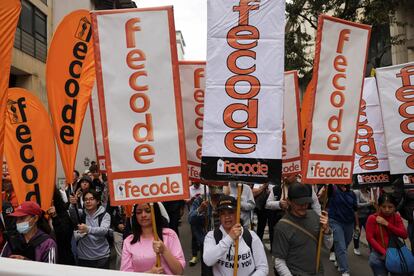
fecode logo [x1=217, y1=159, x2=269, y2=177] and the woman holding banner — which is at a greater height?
fecode logo [x1=217, y1=159, x2=269, y2=177]

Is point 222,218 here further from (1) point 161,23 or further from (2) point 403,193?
(2) point 403,193

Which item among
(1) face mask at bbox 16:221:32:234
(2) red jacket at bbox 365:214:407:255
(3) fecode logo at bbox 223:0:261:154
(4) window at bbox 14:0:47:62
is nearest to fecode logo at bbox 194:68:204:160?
(3) fecode logo at bbox 223:0:261:154

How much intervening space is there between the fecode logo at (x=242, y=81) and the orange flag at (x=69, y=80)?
2.50 meters

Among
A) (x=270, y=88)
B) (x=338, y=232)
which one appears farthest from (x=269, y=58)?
(x=338, y=232)

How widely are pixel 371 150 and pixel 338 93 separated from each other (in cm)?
180

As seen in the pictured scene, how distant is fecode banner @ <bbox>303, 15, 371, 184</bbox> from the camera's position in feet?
14.7

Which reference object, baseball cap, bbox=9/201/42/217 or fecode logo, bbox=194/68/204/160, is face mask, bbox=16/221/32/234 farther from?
fecode logo, bbox=194/68/204/160

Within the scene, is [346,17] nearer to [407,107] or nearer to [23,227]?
[407,107]

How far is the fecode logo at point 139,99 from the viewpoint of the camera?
12.4 ft

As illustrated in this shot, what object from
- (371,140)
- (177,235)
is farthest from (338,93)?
(177,235)

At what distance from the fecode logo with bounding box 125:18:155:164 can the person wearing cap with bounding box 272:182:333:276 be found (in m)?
1.45

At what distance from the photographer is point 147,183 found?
3738 millimetres

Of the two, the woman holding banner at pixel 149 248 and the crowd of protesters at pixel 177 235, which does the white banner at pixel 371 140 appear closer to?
the crowd of protesters at pixel 177 235

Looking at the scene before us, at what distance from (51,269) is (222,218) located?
2.13 metres
